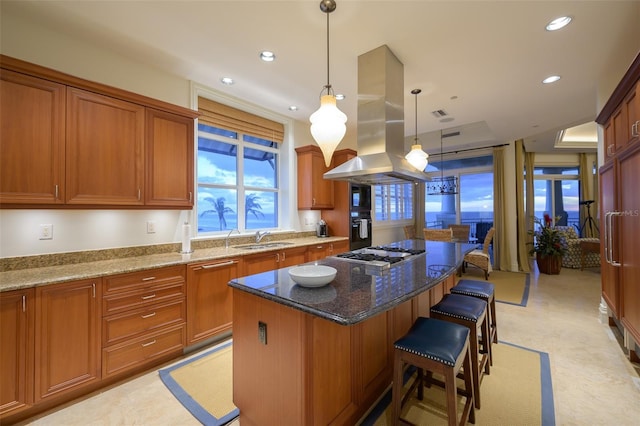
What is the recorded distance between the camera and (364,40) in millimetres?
2330

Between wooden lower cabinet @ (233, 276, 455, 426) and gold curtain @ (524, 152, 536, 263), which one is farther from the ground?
gold curtain @ (524, 152, 536, 263)

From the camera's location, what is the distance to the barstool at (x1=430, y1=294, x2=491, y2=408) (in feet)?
6.02

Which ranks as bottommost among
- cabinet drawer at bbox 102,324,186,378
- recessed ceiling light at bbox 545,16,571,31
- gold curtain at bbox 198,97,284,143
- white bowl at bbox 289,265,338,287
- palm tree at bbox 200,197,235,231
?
cabinet drawer at bbox 102,324,186,378

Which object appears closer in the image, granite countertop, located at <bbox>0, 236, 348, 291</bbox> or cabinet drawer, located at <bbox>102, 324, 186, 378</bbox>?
granite countertop, located at <bbox>0, 236, 348, 291</bbox>

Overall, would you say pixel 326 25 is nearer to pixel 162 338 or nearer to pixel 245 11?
pixel 245 11

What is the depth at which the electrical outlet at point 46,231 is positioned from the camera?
220 cm

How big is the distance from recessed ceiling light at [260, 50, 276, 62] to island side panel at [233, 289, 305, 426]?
2.22m

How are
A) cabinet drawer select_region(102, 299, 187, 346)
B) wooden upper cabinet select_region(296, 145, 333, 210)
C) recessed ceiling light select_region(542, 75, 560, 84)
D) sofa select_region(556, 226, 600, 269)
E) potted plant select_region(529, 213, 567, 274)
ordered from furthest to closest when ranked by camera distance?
sofa select_region(556, 226, 600, 269)
potted plant select_region(529, 213, 567, 274)
wooden upper cabinet select_region(296, 145, 333, 210)
recessed ceiling light select_region(542, 75, 560, 84)
cabinet drawer select_region(102, 299, 187, 346)

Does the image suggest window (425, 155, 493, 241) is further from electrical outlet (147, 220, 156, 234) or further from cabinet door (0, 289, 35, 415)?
cabinet door (0, 289, 35, 415)

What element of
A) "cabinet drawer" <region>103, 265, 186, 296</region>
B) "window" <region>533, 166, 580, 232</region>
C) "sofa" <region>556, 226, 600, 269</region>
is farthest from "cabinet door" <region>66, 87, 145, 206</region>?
"window" <region>533, 166, 580, 232</region>

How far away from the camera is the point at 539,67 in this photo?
279cm

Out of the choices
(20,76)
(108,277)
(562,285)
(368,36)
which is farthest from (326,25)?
(562,285)

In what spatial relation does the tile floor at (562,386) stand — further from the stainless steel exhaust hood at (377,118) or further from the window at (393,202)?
the window at (393,202)

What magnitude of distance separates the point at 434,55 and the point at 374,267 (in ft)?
7.02
